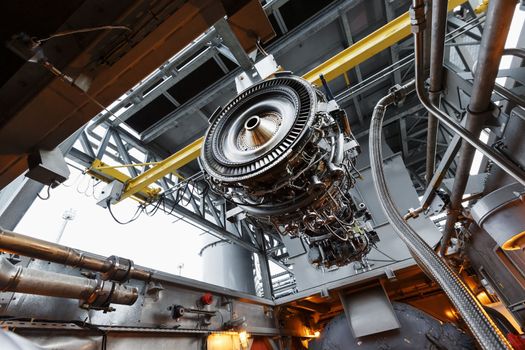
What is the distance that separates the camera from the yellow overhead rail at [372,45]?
2965 millimetres

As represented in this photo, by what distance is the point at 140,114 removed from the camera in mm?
4910

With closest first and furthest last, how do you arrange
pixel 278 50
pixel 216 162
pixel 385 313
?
pixel 216 162, pixel 385 313, pixel 278 50

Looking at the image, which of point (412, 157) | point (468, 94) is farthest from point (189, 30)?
point (412, 157)

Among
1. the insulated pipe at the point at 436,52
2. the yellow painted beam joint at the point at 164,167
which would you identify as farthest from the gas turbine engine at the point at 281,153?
the yellow painted beam joint at the point at 164,167

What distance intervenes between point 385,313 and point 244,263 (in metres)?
3.66

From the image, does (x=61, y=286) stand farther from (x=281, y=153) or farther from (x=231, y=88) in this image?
(x=231, y=88)

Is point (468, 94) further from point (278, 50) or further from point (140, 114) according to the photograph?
point (140, 114)

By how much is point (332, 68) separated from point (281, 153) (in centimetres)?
201

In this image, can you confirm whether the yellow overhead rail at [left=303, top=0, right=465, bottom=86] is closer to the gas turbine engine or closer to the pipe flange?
the gas turbine engine

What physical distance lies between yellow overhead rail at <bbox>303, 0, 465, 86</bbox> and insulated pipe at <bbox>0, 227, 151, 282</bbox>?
297 cm

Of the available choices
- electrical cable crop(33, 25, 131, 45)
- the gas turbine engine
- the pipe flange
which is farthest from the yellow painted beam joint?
electrical cable crop(33, 25, 131, 45)

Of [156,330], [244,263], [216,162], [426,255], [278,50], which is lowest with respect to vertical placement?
[426,255]

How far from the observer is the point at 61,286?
6.08 feet

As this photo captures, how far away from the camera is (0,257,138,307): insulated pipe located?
5.25 ft
